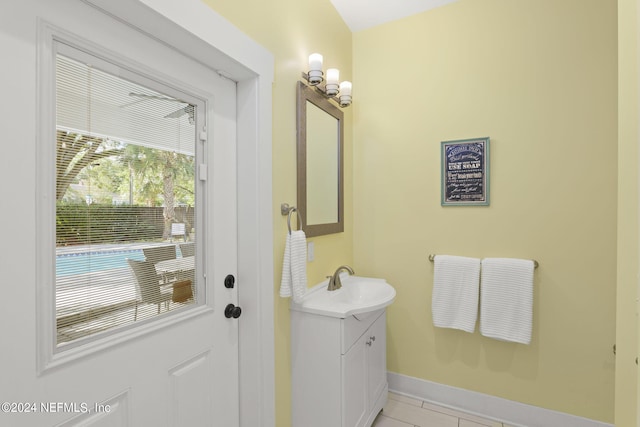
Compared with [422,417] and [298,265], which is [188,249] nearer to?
[298,265]

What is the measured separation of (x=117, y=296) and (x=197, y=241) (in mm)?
340

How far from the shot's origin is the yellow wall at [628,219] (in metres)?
1.00

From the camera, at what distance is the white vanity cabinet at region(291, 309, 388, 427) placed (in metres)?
1.48

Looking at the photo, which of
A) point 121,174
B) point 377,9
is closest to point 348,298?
point 121,174

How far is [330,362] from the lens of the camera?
4.93ft

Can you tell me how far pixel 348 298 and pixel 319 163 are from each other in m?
0.89

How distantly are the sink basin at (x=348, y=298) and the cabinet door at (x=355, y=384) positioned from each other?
22 cm

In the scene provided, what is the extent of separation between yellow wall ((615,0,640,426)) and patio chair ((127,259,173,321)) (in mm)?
1622

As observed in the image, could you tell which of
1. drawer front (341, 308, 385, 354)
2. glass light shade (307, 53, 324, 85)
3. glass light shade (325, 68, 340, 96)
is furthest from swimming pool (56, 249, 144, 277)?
glass light shade (325, 68, 340, 96)

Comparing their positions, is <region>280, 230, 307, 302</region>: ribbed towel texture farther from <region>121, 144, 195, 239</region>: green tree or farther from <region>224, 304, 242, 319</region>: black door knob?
<region>121, 144, 195, 239</region>: green tree

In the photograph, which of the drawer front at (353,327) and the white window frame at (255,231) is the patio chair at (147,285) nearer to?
the white window frame at (255,231)

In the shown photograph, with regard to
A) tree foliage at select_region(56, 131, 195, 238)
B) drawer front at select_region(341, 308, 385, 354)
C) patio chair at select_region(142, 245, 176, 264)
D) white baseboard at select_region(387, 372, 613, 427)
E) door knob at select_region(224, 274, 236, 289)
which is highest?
tree foliage at select_region(56, 131, 195, 238)

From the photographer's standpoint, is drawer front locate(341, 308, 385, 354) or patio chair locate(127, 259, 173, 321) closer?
patio chair locate(127, 259, 173, 321)

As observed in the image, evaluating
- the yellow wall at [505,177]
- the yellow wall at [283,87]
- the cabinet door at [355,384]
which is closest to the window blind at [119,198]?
the yellow wall at [283,87]
